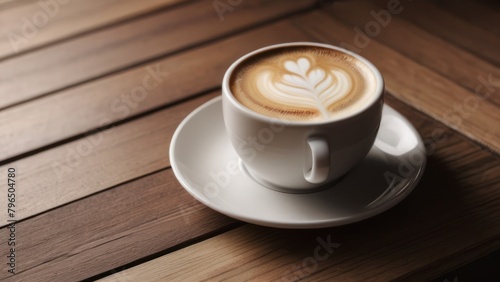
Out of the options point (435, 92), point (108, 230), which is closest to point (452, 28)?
point (435, 92)

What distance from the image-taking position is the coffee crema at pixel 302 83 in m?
0.62

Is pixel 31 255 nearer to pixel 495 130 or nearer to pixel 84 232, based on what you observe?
pixel 84 232

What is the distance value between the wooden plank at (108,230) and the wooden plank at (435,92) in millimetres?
316

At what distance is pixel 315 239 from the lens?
0.60m

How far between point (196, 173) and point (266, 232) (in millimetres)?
107

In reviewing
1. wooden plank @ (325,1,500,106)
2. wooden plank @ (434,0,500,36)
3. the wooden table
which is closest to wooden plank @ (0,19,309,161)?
the wooden table

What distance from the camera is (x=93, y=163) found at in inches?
27.9

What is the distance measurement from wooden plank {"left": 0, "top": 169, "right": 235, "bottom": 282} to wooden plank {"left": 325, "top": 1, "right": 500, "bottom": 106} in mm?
408

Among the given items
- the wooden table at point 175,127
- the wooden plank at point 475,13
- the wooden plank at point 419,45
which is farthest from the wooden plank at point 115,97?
the wooden plank at point 475,13

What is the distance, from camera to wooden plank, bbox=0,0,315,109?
0.89m

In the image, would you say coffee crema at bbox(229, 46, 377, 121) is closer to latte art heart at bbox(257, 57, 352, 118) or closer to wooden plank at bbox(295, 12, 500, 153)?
latte art heart at bbox(257, 57, 352, 118)

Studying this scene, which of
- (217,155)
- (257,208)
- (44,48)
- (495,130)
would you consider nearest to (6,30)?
(44,48)

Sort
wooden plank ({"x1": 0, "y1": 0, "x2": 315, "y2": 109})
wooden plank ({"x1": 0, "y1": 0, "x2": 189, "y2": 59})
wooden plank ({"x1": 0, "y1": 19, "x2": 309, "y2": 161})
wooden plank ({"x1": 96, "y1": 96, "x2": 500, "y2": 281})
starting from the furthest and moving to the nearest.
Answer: wooden plank ({"x1": 0, "y1": 0, "x2": 189, "y2": 59}) < wooden plank ({"x1": 0, "y1": 0, "x2": 315, "y2": 109}) < wooden plank ({"x1": 0, "y1": 19, "x2": 309, "y2": 161}) < wooden plank ({"x1": 96, "y1": 96, "x2": 500, "y2": 281})

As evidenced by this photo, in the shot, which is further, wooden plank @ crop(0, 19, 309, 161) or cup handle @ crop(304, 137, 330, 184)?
wooden plank @ crop(0, 19, 309, 161)
